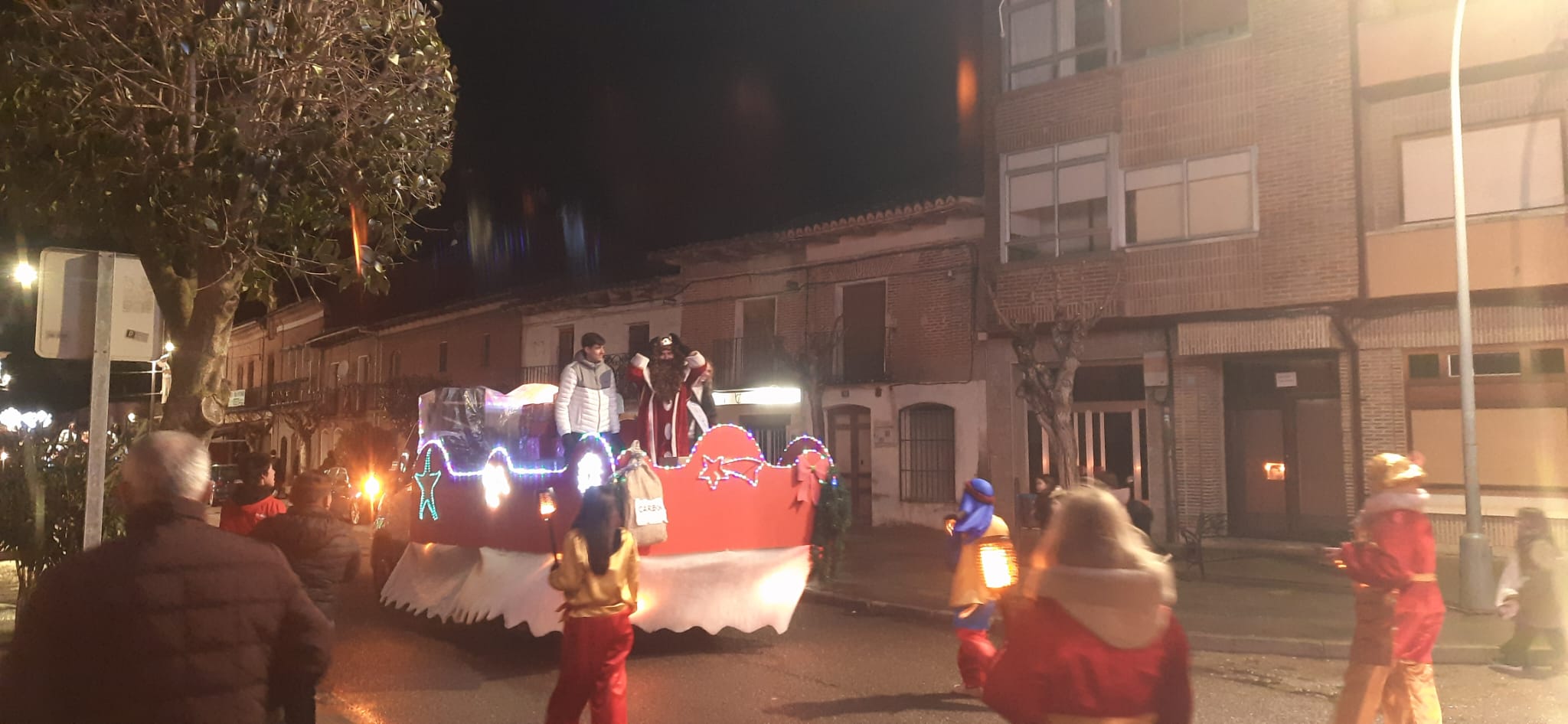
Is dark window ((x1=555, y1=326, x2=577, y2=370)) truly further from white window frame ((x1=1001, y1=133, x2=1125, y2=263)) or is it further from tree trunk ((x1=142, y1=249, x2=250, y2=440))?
tree trunk ((x1=142, y1=249, x2=250, y2=440))

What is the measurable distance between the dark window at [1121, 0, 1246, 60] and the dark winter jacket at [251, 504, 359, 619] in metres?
16.0

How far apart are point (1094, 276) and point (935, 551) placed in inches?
207

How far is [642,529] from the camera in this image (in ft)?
27.2

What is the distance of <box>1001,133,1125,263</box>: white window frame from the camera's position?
1800 centimetres

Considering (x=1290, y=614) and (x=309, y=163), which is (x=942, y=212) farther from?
(x=309, y=163)

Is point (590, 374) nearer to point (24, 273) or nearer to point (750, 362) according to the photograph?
point (24, 273)

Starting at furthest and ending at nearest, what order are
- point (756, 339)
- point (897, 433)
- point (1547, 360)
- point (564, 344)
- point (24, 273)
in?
point (564, 344), point (756, 339), point (897, 433), point (1547, 360), point (24, 273)

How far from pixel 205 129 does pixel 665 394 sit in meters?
4.17

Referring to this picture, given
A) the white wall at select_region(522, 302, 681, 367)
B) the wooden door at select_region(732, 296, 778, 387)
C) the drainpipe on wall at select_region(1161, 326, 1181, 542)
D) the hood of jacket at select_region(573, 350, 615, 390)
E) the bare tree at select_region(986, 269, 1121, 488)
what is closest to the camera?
the hood of jacket at select_region(573, 350, 615, 390)

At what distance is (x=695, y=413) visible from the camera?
9.89 metres

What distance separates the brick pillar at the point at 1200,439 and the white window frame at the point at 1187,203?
1976 millimetres

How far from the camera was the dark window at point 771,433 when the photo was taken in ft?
80.3

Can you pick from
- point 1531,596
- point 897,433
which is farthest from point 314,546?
point 897,433

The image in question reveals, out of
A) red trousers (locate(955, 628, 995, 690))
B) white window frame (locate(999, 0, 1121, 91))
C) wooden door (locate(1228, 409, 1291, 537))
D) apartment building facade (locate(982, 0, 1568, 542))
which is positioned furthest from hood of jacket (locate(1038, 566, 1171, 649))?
white window frame (locate(999, 0, 1121, 91))
